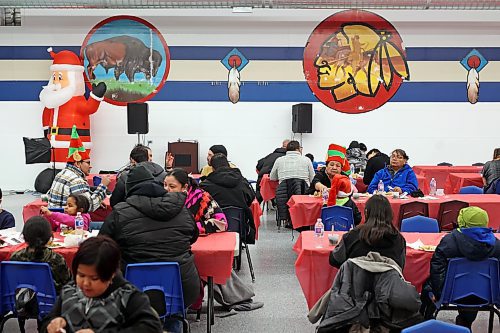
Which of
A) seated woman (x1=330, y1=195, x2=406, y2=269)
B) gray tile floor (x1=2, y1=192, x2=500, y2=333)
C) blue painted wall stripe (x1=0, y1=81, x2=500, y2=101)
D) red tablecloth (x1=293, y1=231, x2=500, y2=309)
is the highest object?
blue painted wall stripe (x1=0, y1=81, x2=500, y2=101)

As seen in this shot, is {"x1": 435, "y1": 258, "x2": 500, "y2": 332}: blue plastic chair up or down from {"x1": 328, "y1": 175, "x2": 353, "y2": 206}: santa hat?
down

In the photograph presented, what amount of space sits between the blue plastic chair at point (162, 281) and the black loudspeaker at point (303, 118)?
8478 mm

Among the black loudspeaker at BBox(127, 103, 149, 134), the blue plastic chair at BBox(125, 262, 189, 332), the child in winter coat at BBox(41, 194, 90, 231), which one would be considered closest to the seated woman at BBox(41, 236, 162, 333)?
the blue plastic chair at BBox(125, 262, 189, 332)

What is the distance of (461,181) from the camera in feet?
31.7

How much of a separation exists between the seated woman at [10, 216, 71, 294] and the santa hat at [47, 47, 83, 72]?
8.65 m

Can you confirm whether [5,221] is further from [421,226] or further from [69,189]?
[421,226]

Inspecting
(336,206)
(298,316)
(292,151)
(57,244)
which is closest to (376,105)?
(292,151)

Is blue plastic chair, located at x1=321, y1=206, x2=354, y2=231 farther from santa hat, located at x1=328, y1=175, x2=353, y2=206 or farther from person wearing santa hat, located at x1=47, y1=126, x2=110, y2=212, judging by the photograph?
person wearing santa hat, located at x1=47, y1=126, x2=110, y2=212

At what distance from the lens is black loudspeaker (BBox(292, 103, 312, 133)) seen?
12.0 meters

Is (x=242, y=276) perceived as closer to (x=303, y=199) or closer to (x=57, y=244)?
(x=303, y=199)

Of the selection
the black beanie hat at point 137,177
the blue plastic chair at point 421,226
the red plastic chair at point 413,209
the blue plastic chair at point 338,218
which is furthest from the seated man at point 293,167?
the black beanie hat at point 137,177

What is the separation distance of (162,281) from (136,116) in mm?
8360

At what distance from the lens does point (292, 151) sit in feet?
27.7

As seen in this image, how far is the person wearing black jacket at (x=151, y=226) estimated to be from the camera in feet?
12.1
